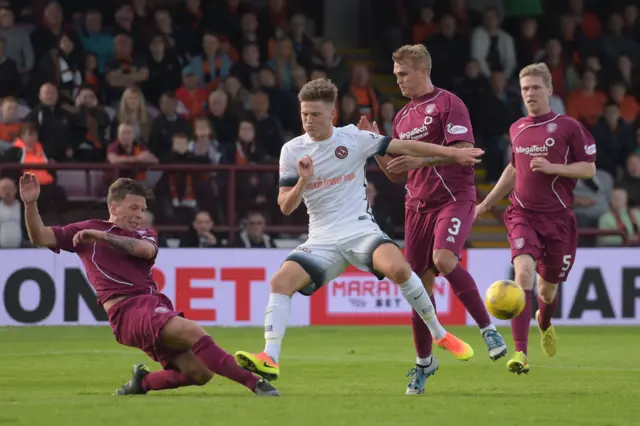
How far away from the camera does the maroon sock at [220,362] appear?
871 cm

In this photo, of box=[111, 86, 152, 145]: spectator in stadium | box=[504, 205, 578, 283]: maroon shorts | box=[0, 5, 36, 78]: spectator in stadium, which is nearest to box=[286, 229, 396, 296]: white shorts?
box=[504, 205, 578, 283]: maroon shorts

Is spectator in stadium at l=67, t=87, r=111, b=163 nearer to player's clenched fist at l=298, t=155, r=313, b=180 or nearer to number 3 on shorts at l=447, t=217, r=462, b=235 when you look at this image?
number 3 on shorts at l=447, t=217, r=462, b=235

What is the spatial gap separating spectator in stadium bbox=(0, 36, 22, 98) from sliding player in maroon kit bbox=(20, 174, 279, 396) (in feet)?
Result: 31.8

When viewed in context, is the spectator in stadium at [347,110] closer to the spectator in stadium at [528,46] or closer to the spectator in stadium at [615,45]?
the spectator in stadium at [528,46]

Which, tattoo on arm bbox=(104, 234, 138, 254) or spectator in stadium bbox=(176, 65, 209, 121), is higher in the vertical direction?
spectator in stadium bbox=(176, 65, 209, 121)

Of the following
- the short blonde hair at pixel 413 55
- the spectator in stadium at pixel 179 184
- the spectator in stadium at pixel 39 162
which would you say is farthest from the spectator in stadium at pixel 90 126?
the short blonde hair at pixel 413 55

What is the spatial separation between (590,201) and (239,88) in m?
4.87

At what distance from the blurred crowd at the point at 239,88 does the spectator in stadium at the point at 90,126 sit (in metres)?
0.02

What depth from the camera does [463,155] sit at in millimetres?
9344

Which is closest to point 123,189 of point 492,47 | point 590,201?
point 590,201

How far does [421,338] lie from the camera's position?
9.86 meters

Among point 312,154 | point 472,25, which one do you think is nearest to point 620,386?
point 312,154

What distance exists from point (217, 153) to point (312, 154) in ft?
29.1

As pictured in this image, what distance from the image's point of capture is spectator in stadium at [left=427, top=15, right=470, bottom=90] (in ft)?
70.2
